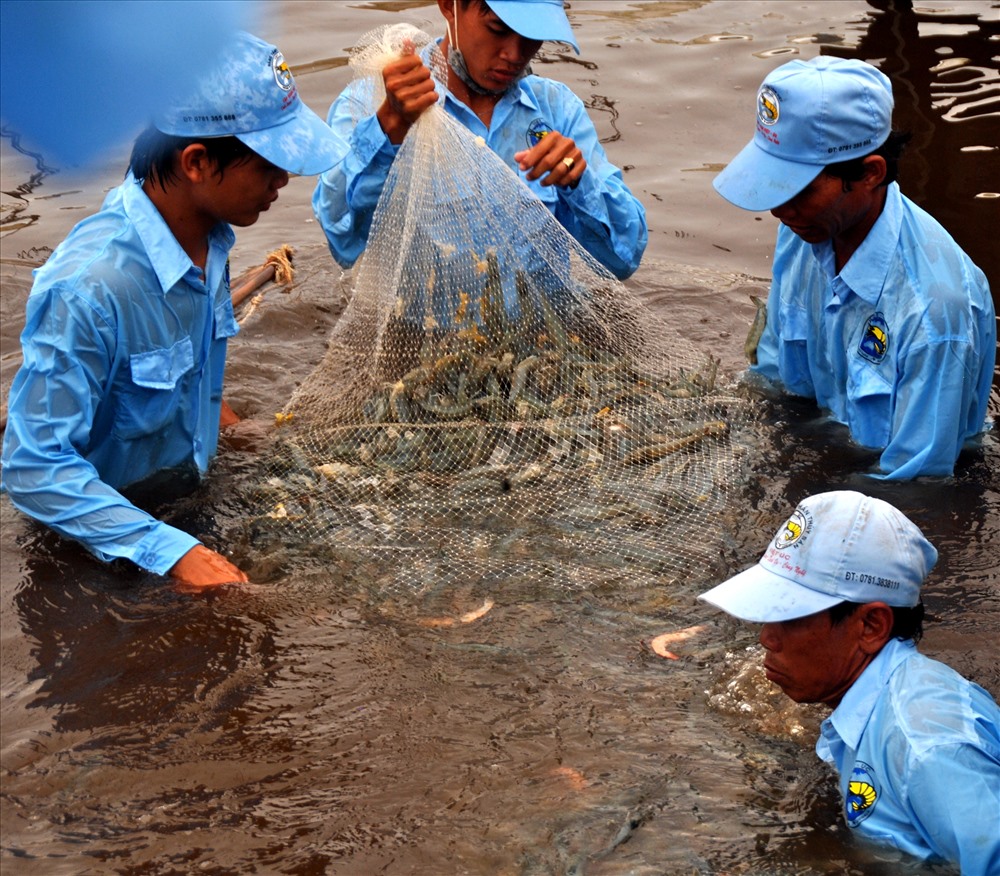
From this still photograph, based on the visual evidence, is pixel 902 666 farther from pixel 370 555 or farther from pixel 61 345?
pixel 61 345

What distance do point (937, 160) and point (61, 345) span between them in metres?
5.70


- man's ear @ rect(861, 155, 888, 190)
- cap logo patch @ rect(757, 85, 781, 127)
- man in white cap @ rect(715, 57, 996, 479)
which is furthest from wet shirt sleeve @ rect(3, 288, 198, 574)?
man's ear @ rect(861, 155, 888, 190)

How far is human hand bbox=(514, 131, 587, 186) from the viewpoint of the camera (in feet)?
14.9

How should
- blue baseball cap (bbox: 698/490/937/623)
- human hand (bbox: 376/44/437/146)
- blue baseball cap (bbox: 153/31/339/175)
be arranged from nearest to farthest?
1. blue baseball cap (bbox: 698/490/937/623)
2. blue baseball cap (bbox: 153/31/339/175)
3. human hand (bbox: 376/44/437/146)

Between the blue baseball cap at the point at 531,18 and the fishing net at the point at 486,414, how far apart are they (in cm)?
31

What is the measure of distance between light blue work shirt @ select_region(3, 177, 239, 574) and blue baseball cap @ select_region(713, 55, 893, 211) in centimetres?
182

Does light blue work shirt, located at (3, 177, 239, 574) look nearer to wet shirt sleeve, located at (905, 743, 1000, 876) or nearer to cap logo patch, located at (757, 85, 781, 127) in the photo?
cap logo patch, located at (757, 85, 781, 127)

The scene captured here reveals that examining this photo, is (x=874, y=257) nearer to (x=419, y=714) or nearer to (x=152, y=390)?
(x=419, y=714)

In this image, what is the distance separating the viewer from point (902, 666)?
9.34ft

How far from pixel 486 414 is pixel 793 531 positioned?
6.15 ft

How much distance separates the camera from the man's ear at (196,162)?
3783 millimetres

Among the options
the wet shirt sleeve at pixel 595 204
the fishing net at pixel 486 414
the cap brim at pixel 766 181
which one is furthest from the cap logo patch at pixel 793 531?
the wet shirt sleeve at pixel 595 204

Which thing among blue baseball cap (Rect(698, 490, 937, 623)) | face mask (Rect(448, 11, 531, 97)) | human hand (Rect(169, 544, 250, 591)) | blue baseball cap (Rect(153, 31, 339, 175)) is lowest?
human hand (Rect(169, 544, 250, 591))

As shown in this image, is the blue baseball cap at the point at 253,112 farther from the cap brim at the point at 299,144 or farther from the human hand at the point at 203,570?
the human hand at the point at 203,570
